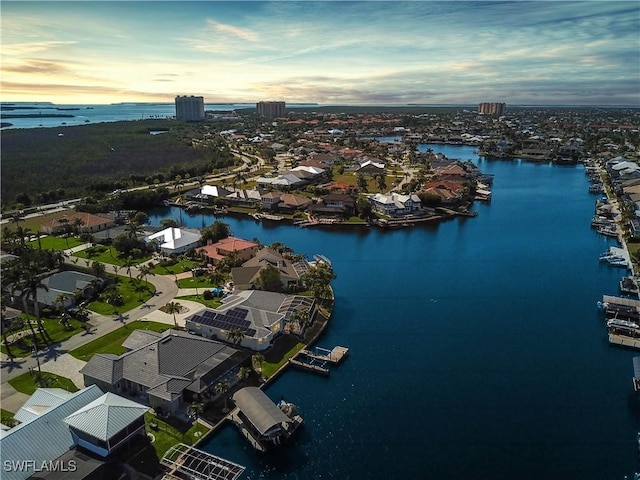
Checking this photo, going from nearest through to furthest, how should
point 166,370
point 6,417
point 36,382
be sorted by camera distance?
point 6,417 < point 166,370 < point 36,382

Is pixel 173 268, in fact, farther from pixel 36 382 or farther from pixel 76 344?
pixel 36 382

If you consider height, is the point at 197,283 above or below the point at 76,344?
above

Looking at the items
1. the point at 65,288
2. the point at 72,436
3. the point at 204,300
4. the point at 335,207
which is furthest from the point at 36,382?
the point at 335,207

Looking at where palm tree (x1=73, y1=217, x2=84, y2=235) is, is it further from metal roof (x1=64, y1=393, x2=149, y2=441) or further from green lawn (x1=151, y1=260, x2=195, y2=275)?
metal roof (x1=64, y1=393, x2=149, y2=441)

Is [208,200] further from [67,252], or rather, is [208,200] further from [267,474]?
[267,474]

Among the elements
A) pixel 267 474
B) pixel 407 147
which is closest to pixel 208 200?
pixel 267 474
